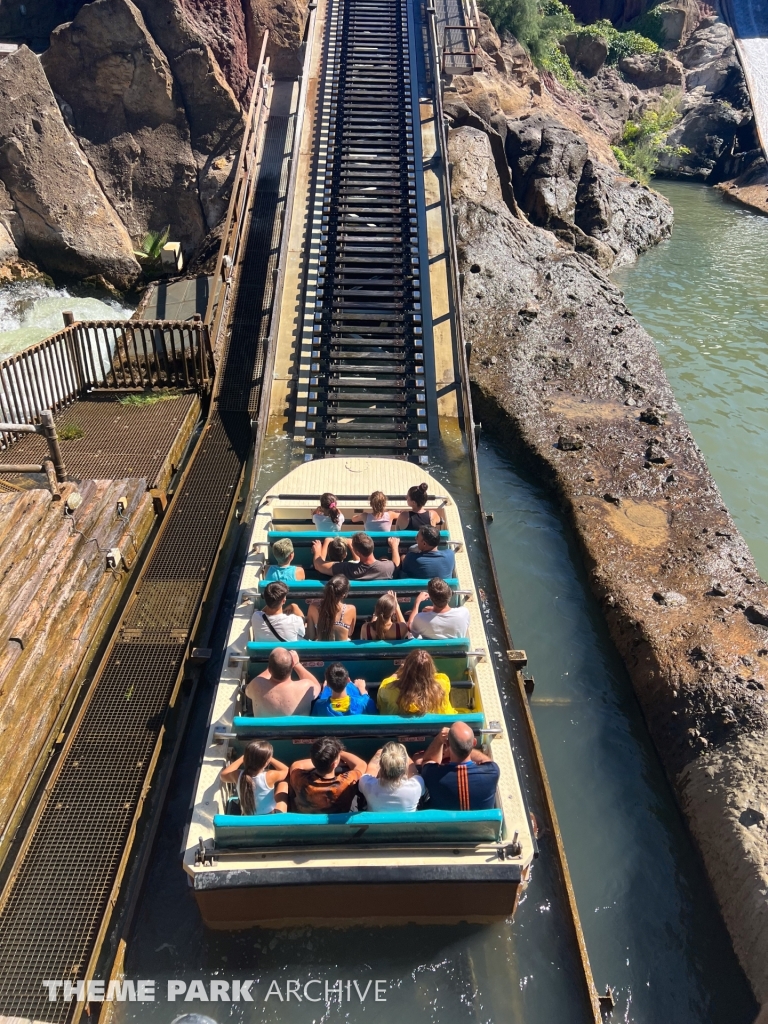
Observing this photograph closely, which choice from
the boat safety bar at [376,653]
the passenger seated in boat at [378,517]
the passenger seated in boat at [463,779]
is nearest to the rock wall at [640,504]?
A: the passenger seated in boat at [463,779]

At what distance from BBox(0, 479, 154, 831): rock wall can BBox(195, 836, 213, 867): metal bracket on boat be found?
7.56 feet

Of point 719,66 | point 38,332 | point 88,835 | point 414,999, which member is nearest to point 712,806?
point 414,999

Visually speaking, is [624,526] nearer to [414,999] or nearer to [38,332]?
[414,999]

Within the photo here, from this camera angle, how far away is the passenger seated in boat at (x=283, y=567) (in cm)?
666

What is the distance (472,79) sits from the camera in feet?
68.4

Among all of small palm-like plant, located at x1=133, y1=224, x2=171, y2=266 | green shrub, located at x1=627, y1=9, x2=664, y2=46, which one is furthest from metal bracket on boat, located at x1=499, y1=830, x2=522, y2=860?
green shrub, located at x1=627, y1=9, x2=664, y2=46

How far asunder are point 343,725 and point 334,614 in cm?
104

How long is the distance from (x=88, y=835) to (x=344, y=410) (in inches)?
283

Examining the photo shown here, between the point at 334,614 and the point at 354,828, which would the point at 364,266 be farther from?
the point at 354,828

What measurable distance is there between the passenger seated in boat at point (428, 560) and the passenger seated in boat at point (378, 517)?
0.63 metres

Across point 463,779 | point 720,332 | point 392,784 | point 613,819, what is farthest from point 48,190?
point 613,819

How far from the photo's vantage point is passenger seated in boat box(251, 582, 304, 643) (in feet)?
19.5

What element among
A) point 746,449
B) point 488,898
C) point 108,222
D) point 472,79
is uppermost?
point 472,79

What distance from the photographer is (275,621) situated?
237 inches
